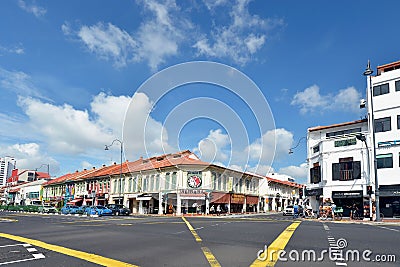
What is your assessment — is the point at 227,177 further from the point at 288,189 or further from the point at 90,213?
the point at 288,189

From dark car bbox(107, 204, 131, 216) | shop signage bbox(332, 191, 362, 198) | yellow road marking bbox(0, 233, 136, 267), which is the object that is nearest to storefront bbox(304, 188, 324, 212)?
shop signage bbox(332, 191, 362, 198)

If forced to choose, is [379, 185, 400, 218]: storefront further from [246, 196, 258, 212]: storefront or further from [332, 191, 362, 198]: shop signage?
[246, 196, 258, 212]: storefront

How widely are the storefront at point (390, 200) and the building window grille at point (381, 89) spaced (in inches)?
374

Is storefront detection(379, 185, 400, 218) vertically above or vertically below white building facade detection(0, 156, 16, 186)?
below

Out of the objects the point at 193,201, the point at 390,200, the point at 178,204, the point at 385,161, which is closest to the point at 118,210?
the point at 178,204

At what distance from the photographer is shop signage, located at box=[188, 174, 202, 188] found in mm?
47938

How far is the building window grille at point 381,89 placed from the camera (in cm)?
3653

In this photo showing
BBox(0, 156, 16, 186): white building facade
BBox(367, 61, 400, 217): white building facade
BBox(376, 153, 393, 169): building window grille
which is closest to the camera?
BBox(367, 61, 400, 217): white building facade

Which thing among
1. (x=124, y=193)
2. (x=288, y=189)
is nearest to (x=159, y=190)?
(x=124, y=193)

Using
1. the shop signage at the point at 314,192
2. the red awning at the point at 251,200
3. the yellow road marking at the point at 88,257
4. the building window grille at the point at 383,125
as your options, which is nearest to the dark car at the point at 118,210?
the red awning at the point at 251,200

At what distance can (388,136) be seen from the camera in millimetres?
35719

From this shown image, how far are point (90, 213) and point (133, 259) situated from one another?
3494 cm

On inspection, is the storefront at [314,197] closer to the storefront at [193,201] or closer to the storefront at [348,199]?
the storefront at [348,199]

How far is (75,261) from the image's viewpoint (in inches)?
304
